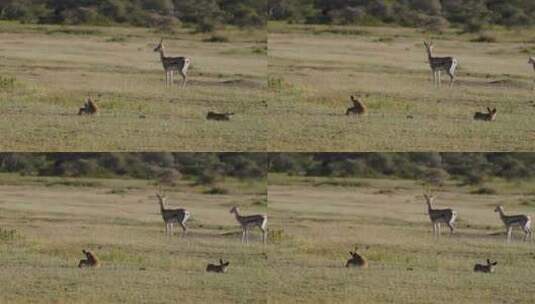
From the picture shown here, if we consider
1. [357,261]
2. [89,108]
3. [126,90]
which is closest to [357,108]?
[357,261]

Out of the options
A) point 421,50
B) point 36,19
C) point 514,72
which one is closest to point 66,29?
point 36,19

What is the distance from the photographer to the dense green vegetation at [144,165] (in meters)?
14.0

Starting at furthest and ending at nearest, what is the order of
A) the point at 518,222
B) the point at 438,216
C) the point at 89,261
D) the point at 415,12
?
the point at 415,12
the point at 438,216
the point at 518,222
the point at 89,261

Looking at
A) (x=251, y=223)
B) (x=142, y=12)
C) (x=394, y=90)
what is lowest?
(x=251, y=223)

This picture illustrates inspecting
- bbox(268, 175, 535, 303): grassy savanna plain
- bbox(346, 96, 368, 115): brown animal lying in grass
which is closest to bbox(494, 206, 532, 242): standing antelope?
bbox(268, 175, 535, 303): grassy savanna plain

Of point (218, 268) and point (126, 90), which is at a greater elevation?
point (126, 90)

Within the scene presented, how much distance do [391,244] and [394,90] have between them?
5.20 feet

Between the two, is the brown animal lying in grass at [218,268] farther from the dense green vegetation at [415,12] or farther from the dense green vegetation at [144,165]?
the dense green vegetation at [415,12]

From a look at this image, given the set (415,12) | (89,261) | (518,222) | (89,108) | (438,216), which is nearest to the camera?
(89,108)

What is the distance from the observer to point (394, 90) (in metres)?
14.3

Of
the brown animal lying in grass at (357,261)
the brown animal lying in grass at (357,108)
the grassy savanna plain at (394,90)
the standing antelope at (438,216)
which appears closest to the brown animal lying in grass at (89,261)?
the grassy savanna plain at (394,90)

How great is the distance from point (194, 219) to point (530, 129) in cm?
355

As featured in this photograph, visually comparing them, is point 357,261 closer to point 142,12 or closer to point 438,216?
point 438,216

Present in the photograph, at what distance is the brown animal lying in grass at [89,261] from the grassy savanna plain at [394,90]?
2.12 m
